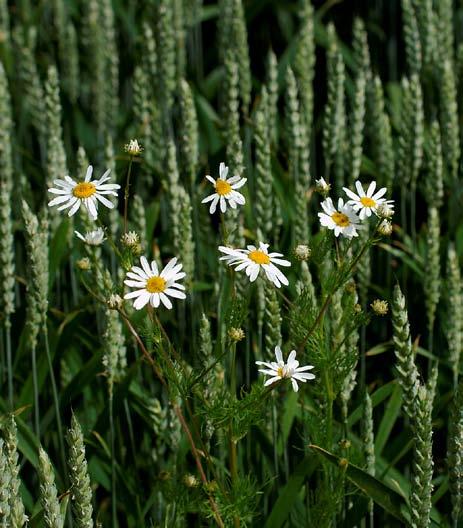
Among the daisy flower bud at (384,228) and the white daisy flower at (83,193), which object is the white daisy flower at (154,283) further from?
the daisy flower bud at (384,228)

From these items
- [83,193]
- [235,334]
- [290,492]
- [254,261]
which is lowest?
[290,492]

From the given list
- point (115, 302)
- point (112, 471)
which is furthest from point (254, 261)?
point (112, 471)

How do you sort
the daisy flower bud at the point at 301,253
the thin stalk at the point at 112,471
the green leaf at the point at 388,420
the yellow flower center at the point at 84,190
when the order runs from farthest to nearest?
the green leaf at the point at 388,420, the thin stalk at the point at 112,471, the yellow flower center at the point at 84,190, the daisy flower bud at the point at 301,253

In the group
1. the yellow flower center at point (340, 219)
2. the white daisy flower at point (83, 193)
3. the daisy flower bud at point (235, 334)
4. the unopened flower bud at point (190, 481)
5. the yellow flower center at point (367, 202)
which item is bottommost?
the unopened flower bud at point (190, 481)

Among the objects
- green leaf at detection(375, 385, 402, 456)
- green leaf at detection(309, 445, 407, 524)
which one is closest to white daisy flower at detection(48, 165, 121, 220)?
green leaf at detection(309, 445, 407, 524)

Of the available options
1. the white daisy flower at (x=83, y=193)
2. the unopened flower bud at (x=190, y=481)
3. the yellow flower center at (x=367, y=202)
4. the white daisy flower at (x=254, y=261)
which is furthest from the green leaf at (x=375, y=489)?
the white daisy flower at (x=83, y=193)

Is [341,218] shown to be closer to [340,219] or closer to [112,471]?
[340,219]

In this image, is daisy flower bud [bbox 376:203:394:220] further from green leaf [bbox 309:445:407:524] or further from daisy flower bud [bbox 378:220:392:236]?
green leaf [bbox 309:445:407:524]
